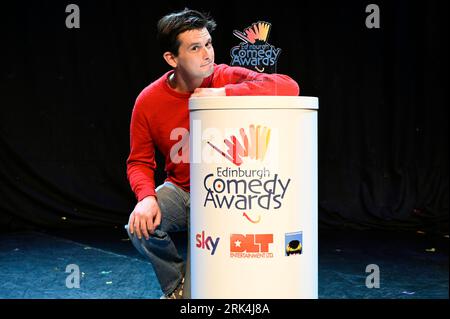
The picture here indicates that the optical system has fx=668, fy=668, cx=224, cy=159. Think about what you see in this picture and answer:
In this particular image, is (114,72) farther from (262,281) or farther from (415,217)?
(262,281)

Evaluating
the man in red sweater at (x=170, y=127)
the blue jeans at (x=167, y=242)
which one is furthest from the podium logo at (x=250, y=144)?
the blue jeans at (x=167, y=242)

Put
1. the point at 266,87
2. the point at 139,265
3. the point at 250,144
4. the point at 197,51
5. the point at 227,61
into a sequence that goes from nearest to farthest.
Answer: the point at 250,144, the point at 266,87, the point at 197,51, the point at 139,265, the point at 227,61

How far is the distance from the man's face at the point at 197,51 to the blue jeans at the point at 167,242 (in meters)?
0.48

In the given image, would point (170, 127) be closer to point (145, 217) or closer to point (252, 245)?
point (145, 217)

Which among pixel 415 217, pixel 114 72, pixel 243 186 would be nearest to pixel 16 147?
pixel 114 72

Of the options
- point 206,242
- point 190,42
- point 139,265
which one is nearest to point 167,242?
point 206,242

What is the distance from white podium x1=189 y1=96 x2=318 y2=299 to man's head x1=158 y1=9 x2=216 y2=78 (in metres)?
0.36

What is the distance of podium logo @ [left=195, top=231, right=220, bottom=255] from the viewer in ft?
6.33

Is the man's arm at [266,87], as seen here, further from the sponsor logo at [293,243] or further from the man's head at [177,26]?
the sponsor logo at [293,243]

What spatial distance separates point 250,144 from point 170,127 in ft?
1.95

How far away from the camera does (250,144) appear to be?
6.11 feet

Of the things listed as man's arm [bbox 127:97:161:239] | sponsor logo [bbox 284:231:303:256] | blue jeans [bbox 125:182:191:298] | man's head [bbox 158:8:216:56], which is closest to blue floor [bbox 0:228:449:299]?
blue jeans [bbox 125:182:191:298]

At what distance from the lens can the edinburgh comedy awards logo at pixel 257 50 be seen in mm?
2136

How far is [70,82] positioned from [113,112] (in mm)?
360
